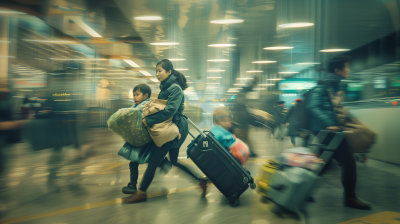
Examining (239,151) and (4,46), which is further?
(4,46)

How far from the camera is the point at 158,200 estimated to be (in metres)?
3.19

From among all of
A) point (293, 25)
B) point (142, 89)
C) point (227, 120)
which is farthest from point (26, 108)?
point (293, 25)

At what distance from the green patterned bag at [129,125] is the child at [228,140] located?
941 mm

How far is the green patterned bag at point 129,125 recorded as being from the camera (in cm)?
286

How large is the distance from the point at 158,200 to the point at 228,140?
3.84 ft

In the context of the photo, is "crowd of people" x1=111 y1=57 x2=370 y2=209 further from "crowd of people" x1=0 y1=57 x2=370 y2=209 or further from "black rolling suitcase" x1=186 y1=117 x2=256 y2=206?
"black rolling suitcase" x1=186 y1=117 x2=256 y2=206

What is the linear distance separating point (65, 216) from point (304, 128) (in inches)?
114

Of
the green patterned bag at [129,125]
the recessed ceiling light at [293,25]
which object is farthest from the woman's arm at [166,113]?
the recessed ceiling light at [293,25]

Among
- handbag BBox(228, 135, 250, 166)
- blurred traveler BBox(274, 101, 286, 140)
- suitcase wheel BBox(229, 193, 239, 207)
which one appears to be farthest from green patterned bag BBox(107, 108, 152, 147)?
Answer: blurred traveler BBox(274, 101, 286, 140)

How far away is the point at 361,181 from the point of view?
13.3 ft

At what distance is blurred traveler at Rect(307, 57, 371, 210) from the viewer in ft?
9.23

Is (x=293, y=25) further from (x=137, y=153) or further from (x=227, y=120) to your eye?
(x=137, y=153)

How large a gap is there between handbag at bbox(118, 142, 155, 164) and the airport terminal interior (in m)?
0.07

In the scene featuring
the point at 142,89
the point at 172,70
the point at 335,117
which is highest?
the point at 172,70
